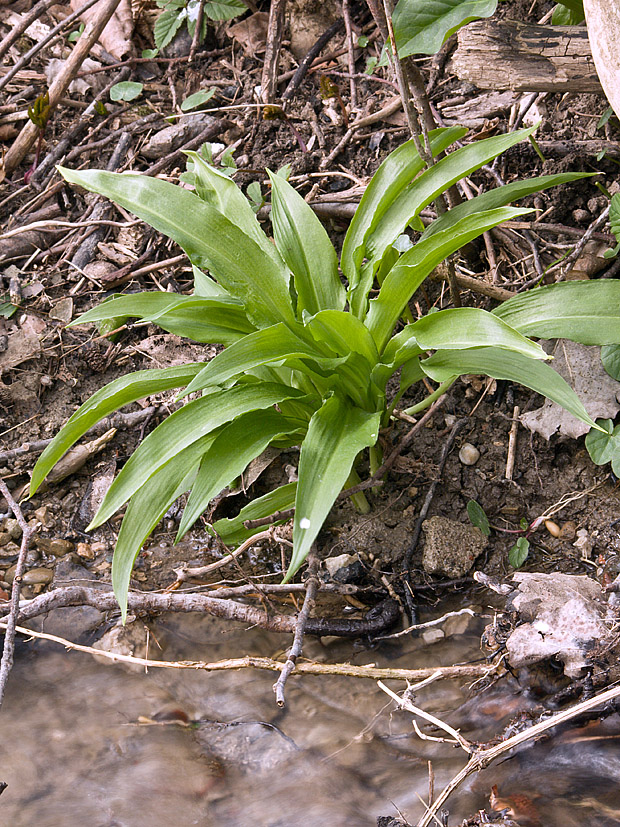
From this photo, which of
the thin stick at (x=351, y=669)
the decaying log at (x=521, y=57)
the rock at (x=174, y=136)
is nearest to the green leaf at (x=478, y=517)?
the thin stick at (x=351, y=669)

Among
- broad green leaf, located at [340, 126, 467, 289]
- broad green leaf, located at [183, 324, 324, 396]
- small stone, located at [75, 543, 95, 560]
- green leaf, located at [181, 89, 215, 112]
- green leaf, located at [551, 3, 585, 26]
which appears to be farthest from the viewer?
green leaf, located at [181, 89, 215, 112]

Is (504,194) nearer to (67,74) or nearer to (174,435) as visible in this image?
(174,435)

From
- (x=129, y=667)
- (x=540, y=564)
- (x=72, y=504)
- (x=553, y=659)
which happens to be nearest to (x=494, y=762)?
(x=553, y=659)

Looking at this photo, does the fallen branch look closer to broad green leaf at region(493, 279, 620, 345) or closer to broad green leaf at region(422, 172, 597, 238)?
broad green leaf at region(493, 279, 620, 345)

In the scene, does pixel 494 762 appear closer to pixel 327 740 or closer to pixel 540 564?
pixel 327 740

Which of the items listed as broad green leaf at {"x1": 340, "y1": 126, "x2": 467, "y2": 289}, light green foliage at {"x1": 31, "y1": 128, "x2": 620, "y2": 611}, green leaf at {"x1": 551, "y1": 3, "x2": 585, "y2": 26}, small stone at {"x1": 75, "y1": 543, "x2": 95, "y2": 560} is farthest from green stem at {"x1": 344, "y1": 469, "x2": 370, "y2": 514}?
green leaf at {"x1": 551, "y1": 3, "x2": 585, "y2": 26}

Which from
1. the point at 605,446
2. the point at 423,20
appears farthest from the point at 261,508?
the point at 423,20

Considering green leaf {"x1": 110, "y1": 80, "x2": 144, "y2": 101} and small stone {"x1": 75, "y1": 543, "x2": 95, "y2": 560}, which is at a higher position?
green leaf {"x1": 110, "y1": 80, "x2": 144, "y2": 101}

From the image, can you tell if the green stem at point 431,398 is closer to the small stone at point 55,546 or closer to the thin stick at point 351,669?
the thin stick at point 351,669
